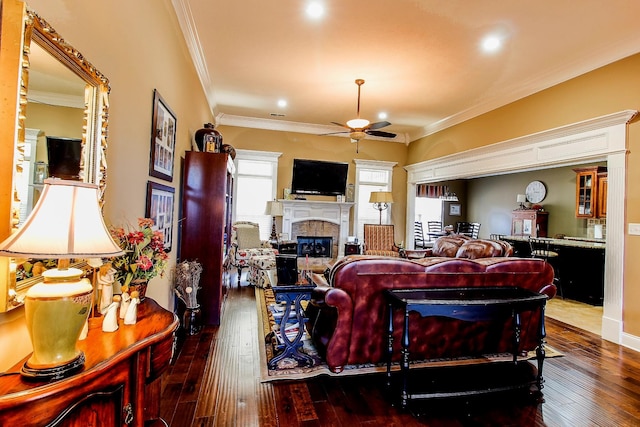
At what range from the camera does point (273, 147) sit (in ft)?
24.3

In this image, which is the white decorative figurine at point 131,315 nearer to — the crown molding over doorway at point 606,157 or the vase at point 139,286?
the vase at point 139,286

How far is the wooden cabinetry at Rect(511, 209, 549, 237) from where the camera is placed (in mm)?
8492

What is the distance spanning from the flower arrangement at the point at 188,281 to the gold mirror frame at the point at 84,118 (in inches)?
71.5

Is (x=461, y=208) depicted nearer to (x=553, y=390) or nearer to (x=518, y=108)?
(x=518, y=108)

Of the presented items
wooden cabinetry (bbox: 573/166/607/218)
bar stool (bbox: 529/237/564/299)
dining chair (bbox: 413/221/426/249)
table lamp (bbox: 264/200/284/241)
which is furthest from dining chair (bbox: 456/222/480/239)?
table lamp (bbox: 264/200/284/241)

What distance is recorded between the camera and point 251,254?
568 centimetres

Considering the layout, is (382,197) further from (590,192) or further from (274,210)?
(590,192)

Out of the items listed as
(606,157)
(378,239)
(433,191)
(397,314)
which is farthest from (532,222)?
(397,314)

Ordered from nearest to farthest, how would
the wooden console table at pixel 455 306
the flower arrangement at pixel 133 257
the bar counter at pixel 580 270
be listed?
1. the flower arrangement at pixel 133 257
2. the wooden console table at pixel 455 306
3. the bar counter at pixel 580 270

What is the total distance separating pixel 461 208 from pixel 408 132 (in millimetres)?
4989

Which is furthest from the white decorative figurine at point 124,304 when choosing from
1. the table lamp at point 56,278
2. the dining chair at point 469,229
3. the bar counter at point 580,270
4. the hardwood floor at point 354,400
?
the dining chair at point 469,229

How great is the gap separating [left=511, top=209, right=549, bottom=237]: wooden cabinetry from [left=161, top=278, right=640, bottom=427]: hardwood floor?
20.1 feet

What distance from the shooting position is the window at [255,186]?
7.21 m

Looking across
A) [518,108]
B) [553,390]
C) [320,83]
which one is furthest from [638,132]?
[320,83]
